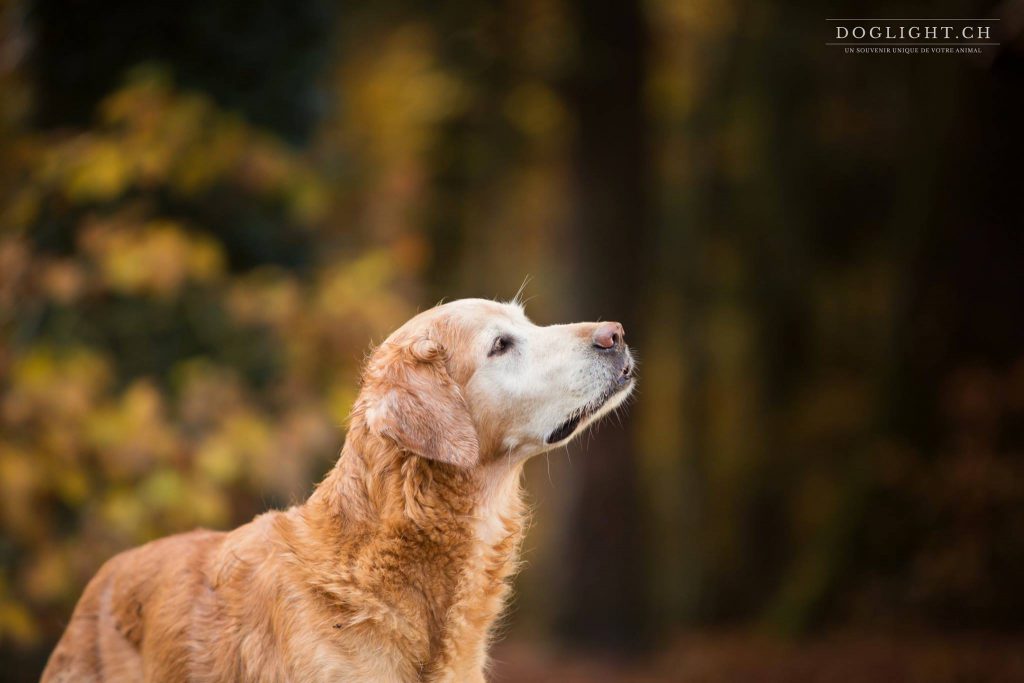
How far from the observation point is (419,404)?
4203 millimetres

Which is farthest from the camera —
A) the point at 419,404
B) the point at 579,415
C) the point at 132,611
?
the point at 579,415

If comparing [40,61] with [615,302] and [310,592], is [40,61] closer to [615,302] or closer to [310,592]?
[615,302]

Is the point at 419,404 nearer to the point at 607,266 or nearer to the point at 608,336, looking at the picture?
the point at 608,336

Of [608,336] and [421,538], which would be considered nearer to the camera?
[421,538]

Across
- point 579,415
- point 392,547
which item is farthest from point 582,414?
point 392,547

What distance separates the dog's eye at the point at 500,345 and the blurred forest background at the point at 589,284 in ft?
4.00

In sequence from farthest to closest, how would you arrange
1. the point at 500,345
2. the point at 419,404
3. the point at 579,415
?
the point at 500,345, the point at 579,415, the point at 419,404

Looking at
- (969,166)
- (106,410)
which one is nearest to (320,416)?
(106,410)

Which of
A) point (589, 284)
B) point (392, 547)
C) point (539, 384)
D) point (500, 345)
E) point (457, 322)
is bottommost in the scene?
point (392, 547)

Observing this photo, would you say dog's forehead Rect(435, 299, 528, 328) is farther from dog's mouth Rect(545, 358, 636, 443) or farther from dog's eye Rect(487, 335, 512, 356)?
dog's mouth Rect(545, 358, 636, 443)

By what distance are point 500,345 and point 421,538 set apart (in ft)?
3.21

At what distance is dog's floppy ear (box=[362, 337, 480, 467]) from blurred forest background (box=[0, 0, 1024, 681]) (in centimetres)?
89

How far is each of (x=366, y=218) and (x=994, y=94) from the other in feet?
27.1

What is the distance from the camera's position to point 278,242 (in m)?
9.18
